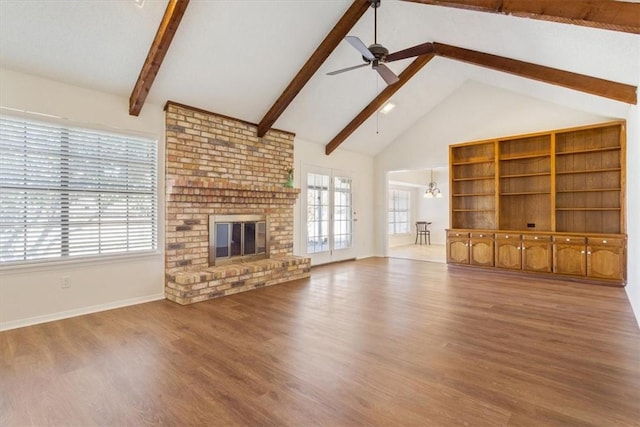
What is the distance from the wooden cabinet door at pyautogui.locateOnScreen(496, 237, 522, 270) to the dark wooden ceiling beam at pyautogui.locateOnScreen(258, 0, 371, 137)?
4.62m

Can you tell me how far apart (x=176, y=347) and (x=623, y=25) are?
4546 millimetres

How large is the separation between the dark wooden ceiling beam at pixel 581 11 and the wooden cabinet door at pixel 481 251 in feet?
14.1

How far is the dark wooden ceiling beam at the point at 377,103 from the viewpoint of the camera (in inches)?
233

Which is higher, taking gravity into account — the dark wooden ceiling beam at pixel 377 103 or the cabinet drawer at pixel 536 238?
the dark wooden ceiling beam at pixel 377 103

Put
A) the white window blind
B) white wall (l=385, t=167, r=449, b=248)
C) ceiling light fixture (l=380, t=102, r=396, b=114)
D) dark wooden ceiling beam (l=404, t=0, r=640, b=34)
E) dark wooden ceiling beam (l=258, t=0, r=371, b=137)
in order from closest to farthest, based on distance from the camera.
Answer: dark wooden ceiling beam (l=404, t=0, r=640, b=34) < dark wooden ceiling beam (l=258, t=0, r=371, b=137) < ceiling light fixture (l=380, t=102, r=396, b=114) < white wall (l=385, t=167, r=449, b=248) < the white window blind

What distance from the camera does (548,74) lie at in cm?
433

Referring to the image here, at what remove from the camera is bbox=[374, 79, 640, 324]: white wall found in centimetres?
509

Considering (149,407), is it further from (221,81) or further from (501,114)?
(501,114)

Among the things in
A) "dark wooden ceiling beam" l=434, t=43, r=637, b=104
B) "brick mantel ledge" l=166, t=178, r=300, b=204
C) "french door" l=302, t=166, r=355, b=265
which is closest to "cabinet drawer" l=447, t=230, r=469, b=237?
"french door" l=302, t=166, r=355, b=265

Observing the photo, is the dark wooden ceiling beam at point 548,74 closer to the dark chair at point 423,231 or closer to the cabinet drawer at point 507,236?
the cabinet drawer at point 507,236

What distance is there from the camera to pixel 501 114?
21.3 feet

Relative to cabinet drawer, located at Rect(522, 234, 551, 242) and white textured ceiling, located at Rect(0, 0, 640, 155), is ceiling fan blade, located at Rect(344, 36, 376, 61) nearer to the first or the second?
white textured ceiling, located at Rect(0, 0, 640, 155)

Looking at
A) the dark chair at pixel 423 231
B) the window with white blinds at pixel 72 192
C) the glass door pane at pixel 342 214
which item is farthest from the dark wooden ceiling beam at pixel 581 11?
the dark chair at pixel 423 231

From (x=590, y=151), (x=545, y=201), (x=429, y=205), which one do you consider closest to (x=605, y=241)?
(x=545, y=201)
